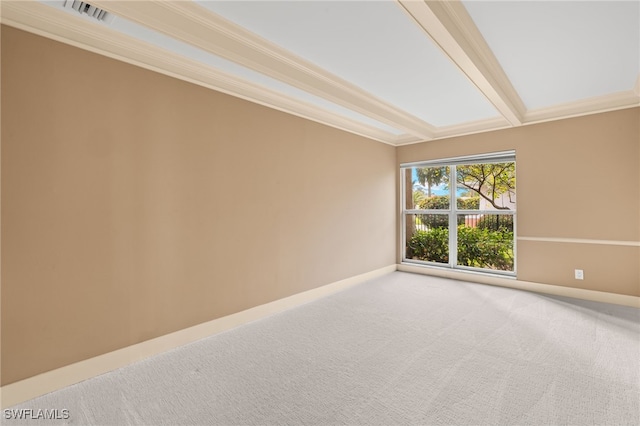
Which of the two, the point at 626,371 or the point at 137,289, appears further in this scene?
the point at 137,289

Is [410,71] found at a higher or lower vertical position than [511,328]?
higher

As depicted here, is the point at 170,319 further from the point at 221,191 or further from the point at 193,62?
the point at 193,62

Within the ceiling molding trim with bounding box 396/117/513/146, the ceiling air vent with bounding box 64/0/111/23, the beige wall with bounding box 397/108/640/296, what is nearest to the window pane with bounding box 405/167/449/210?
the ceiling molding trim with bounding box 396/117/513/146

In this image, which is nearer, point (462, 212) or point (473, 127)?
point (473, 127)

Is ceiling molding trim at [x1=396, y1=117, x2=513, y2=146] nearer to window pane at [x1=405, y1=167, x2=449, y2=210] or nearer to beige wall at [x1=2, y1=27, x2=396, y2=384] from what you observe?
window pane at [x1=405, y1=167, x2=449, y2=210]

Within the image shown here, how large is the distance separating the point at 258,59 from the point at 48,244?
209 centimetres

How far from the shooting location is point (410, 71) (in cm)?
283

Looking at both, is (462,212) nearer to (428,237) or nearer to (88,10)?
(428,237)

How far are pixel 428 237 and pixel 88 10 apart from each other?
212 inches

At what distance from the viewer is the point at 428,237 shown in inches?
217

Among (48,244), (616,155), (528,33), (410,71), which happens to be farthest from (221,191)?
(616,155)

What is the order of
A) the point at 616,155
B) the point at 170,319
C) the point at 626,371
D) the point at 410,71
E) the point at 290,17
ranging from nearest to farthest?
the point at 290,17, the point at 626,371, the point at 170,319, the point at 410,71, the point at 616,155

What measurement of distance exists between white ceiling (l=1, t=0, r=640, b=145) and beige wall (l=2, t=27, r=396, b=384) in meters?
0.19
